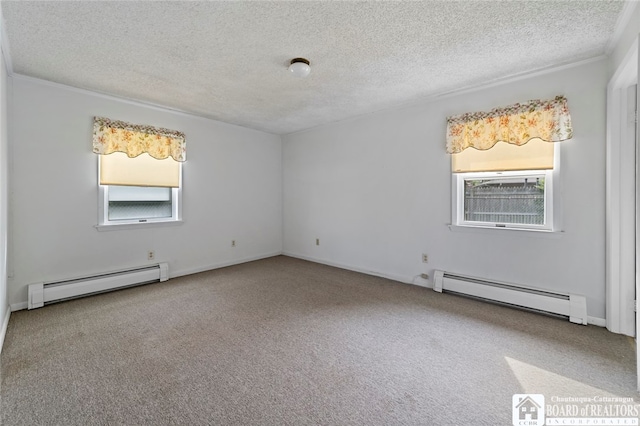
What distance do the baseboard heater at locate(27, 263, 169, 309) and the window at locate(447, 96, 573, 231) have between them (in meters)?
4.07

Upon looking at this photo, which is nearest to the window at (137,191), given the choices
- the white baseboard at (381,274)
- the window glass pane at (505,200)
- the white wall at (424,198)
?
the white wall at (424,198)

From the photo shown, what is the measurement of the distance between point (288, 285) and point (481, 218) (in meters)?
2.58

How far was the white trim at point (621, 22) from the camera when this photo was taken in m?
1.84

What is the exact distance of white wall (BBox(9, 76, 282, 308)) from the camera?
2.95 m

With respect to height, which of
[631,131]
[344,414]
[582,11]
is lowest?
[344,414]

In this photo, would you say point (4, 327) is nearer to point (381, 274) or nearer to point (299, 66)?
point (299, 66)

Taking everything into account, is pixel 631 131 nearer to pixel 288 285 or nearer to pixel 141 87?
pixel 288 285

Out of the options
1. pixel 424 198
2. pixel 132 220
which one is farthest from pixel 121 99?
pixel 424 198

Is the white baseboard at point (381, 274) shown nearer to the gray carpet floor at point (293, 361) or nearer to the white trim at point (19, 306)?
the gray carpet floor at point (293, 361)

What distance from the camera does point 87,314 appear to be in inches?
111

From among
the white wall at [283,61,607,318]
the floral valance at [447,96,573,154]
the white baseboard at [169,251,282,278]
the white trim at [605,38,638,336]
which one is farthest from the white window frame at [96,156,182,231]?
the white trim at [605,38,638,336]

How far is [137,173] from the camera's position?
374 centimetres

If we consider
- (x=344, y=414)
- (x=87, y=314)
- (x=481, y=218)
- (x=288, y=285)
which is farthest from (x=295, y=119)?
(x=344, y=414)

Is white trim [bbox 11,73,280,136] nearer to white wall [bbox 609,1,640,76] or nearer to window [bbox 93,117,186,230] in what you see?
window [bbox 93,117,186,230]
